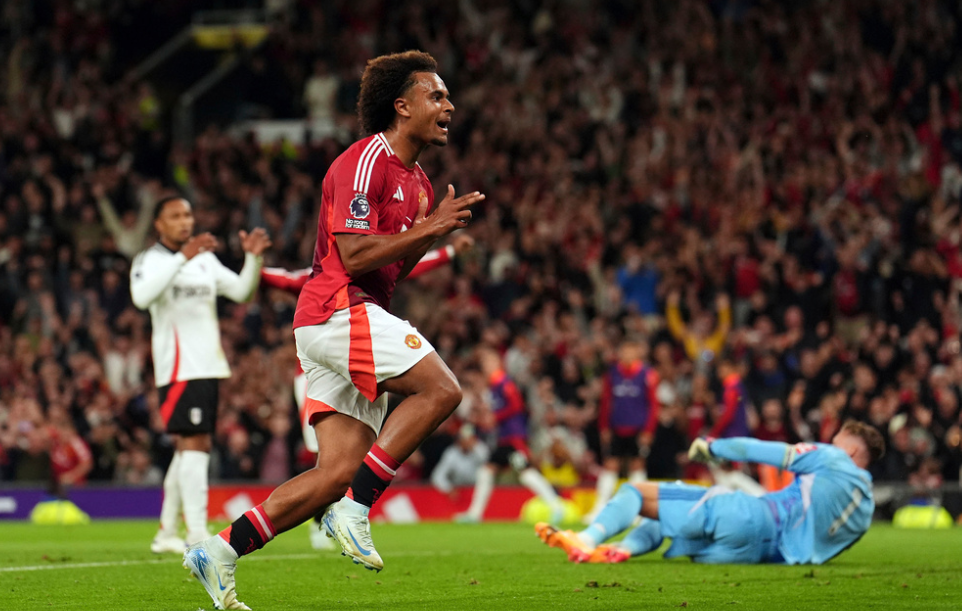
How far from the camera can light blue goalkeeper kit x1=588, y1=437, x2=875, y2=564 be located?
829 centimetres

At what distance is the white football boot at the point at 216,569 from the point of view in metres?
5.55

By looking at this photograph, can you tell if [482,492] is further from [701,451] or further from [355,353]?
[355,353]

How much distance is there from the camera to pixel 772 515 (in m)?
8.45

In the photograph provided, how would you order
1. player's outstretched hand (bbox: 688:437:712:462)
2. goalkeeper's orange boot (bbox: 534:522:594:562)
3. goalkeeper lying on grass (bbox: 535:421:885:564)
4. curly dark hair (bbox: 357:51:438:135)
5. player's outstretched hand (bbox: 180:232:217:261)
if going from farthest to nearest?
player's outstretched hand (bbox: 180:232:217:261), goalkeeper's orange boot (bbox: 534:522:594:562), goalkeeper lying on grass (bbox: 535:421:885:564), player's outstretched hand (bbox: 688:437:712:462), curly dark hair (bbox: 357:51:438:135)

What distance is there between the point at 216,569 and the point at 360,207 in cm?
162

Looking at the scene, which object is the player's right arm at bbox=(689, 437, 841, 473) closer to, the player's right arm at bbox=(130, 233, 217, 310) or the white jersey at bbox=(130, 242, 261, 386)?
the white jersey at bbox=(130, 242, 261, 386)

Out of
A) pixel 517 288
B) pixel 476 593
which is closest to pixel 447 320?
pixel 517 288

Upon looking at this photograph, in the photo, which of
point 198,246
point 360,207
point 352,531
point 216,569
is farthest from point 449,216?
point 198,246

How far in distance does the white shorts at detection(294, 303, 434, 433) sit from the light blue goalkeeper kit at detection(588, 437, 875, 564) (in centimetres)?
289

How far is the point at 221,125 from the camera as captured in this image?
24.0 m

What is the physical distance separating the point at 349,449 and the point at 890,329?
1243 cm

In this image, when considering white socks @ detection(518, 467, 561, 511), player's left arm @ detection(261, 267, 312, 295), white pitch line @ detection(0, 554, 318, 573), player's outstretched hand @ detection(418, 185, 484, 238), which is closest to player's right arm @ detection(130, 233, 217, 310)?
player's left arm @ detection(261, 267, 312, 295)

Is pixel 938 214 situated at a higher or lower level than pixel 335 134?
lower

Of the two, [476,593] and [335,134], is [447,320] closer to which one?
[335,134]
